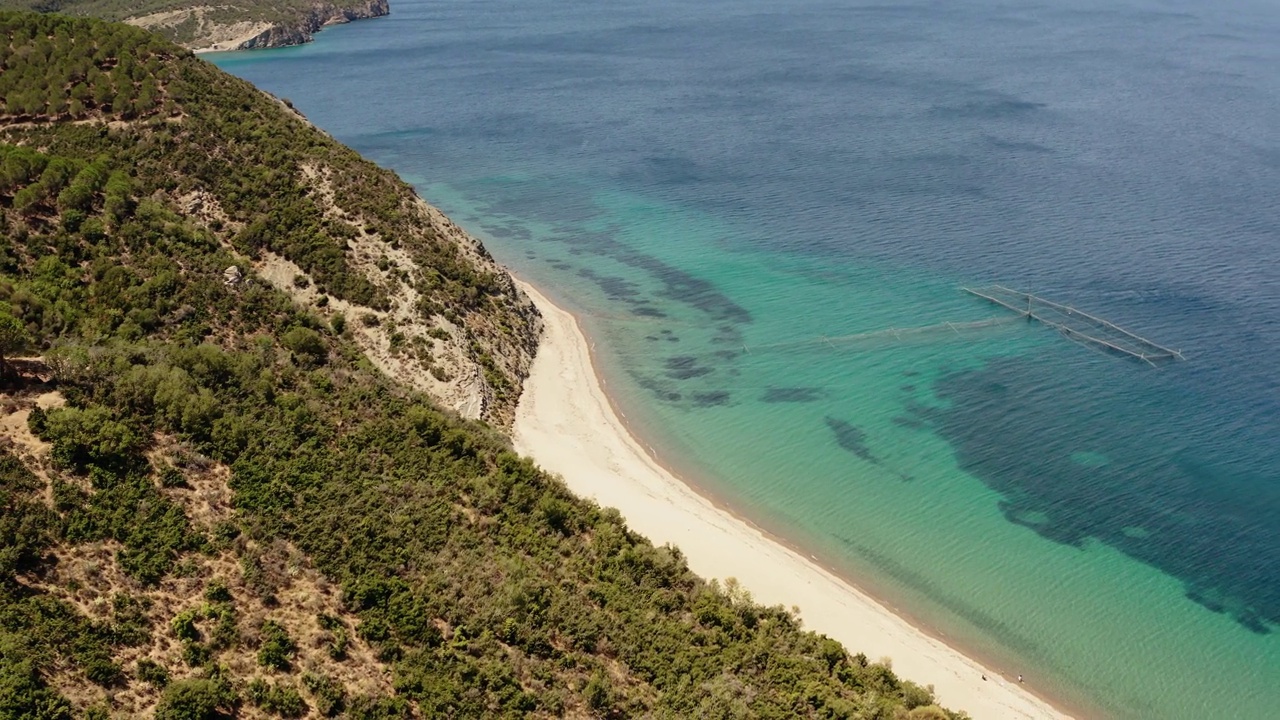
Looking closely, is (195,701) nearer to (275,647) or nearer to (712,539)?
(275,647)

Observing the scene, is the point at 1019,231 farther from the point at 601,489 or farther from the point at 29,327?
the point at 29,327

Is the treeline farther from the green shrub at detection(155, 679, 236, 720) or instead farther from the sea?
the green shrub at detection(155, 679, 236, 720)

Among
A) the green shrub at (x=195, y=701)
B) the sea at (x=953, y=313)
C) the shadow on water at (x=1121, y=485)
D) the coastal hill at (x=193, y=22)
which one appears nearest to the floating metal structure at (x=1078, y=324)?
the sea at (x=953, y=313)

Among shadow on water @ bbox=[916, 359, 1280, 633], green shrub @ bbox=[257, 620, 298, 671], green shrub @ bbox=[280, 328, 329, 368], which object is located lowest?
shadow on water @ bbox=[916, 359, 1280, 633]

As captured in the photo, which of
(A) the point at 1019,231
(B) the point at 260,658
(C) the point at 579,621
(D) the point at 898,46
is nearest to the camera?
(B) the point at 260,658

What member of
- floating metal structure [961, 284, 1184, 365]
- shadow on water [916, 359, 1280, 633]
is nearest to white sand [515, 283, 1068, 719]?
shadow on water [916, 359, 1280, 633]

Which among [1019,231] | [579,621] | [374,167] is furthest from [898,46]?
[579,621]

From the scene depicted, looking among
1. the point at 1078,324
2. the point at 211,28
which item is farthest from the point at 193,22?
the point at 1078,324
